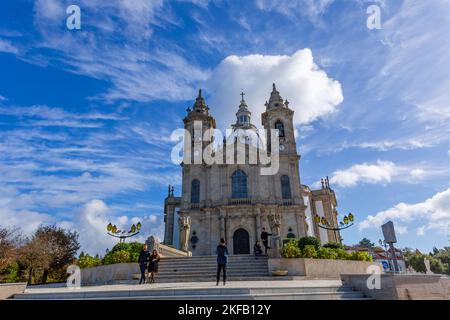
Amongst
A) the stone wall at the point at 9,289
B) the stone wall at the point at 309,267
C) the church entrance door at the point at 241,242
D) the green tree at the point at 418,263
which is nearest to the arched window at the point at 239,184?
the church entrance door at the point at 241,242

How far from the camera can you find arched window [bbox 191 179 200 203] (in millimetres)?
32000

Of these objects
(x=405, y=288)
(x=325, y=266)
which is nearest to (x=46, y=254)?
(x=325, y=266)

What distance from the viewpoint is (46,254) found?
86.5 feet

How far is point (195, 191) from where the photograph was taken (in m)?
32.4

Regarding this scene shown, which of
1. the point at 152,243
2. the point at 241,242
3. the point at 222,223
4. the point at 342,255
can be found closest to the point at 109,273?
the point at 152,243

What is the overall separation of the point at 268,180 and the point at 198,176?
8063 millimetres

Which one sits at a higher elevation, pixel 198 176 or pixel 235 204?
pixel 198 176

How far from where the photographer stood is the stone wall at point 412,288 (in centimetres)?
660

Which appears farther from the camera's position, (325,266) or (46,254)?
(46,254)

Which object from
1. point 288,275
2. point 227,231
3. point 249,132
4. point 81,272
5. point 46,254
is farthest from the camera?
point 249,132

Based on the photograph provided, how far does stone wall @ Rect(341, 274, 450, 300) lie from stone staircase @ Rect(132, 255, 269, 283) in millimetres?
6412
